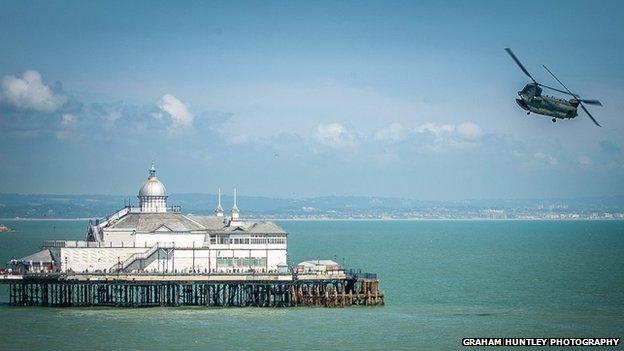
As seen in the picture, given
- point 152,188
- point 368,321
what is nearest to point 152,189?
A: point 152,188

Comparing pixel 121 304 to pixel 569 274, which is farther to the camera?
pixel 569 274

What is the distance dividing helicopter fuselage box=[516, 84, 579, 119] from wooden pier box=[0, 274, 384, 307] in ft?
146

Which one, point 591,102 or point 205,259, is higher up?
point 591,102

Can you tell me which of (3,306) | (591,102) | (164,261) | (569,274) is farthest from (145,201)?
(591,102)

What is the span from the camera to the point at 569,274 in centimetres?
13288

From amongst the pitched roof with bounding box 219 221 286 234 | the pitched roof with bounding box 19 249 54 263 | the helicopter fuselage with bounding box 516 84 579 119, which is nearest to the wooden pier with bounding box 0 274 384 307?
the pitched roof with bounding box 19 249 54 263

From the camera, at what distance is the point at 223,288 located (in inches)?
3676

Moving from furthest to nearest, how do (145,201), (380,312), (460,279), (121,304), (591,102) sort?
1. (460,279)
2. (145,201)
3. (121,304)
4. (380,312)
5. (591,102)

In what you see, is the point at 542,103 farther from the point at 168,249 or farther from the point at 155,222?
the point at 155,222

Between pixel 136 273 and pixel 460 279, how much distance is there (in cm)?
4396

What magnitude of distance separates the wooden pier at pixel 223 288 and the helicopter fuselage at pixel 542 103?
44452 millimetres

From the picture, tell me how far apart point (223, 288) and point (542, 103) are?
48.8 m

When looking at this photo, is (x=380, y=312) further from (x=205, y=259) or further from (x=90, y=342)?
(x=90, y=342)

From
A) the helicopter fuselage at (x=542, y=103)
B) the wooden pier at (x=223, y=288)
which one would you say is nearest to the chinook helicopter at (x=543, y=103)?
the helicopter fuselage at (x=542, y=103)
